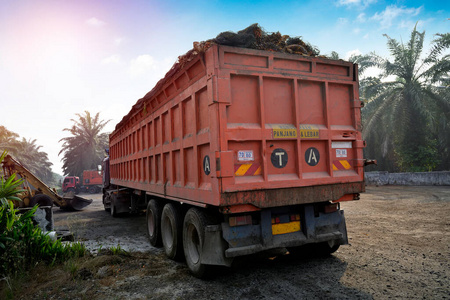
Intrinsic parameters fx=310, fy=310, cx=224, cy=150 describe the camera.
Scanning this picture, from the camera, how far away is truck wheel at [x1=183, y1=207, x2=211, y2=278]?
167 inches

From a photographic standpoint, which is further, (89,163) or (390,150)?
(89,163)

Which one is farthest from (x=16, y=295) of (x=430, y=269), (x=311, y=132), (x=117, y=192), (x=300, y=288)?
(x=117, y=192)

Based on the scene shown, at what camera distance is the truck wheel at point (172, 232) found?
16.9ft

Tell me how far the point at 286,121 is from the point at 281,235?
1.59m

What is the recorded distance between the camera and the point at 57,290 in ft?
13.6

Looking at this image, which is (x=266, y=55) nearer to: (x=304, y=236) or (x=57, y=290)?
(x=304, y=236)

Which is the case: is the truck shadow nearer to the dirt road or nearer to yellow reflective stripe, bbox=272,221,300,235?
the dirt road

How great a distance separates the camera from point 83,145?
40.7 m

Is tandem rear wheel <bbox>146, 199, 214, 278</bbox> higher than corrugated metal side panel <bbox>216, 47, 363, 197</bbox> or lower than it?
lower

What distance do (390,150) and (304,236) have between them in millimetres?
21026

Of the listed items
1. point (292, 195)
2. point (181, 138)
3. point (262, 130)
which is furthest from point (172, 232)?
point (262, 130)

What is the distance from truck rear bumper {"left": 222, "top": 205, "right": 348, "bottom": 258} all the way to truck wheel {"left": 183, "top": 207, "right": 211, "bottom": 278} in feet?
1.32

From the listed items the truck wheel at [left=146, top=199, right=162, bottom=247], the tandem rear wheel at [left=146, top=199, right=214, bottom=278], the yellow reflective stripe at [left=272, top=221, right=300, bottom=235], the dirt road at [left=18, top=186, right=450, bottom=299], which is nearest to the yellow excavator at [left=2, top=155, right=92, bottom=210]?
the truck wheel at [left=146, top=199, right=162, bottom=247]

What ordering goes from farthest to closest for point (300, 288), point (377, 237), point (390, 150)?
point (390, 150)
point (377, 237)
point (300, 288)
